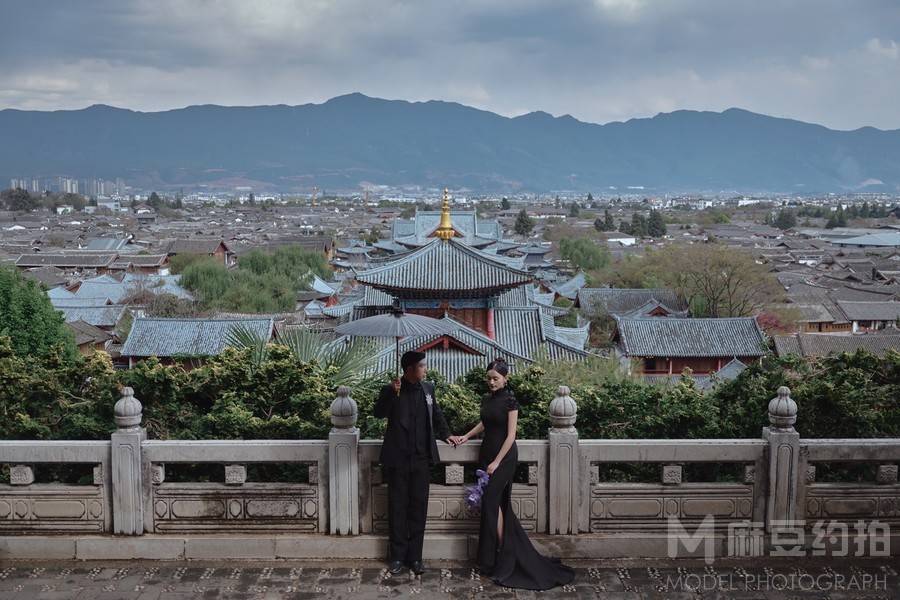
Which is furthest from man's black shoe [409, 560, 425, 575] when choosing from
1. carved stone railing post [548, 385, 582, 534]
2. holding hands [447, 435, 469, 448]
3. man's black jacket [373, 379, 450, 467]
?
carved stone railing post [548, 385, 582, 534]

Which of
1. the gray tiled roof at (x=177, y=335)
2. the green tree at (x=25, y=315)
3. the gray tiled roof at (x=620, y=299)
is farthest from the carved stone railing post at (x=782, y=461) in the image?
the gray tiled roof at (x=620, y=299)

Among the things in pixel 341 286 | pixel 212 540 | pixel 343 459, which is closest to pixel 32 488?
pixel 212 540

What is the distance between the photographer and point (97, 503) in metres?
5.88

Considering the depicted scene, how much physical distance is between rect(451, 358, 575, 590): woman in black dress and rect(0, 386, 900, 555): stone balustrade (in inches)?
11.2

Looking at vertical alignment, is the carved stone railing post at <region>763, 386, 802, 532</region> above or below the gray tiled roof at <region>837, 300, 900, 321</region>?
above

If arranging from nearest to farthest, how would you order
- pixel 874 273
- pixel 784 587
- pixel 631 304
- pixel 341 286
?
1. pixel 784 587
2. pixel 631 304
3. pixel 341 286
4. pixel 874 273

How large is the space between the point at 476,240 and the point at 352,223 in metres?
101

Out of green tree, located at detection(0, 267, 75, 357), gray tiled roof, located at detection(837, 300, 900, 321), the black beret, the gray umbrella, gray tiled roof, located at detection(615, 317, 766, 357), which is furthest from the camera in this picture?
gray tiled roof, located at detection(837, 300, 900, 321)

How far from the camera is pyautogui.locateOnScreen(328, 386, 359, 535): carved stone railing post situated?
5.77 meters

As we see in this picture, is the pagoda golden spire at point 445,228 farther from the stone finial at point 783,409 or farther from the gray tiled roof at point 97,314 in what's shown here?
the gray tiled roof at point 97,314

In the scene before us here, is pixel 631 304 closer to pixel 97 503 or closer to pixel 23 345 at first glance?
pixel 23 345

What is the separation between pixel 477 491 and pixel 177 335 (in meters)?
25.2

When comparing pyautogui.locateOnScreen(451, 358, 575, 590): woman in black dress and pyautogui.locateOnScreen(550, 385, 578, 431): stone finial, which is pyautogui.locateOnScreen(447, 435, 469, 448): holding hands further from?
pyautogui.locateOnScreen(550, 385, 578, 431): stone finial

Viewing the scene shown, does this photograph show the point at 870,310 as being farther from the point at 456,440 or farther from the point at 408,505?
the point at 408,505
